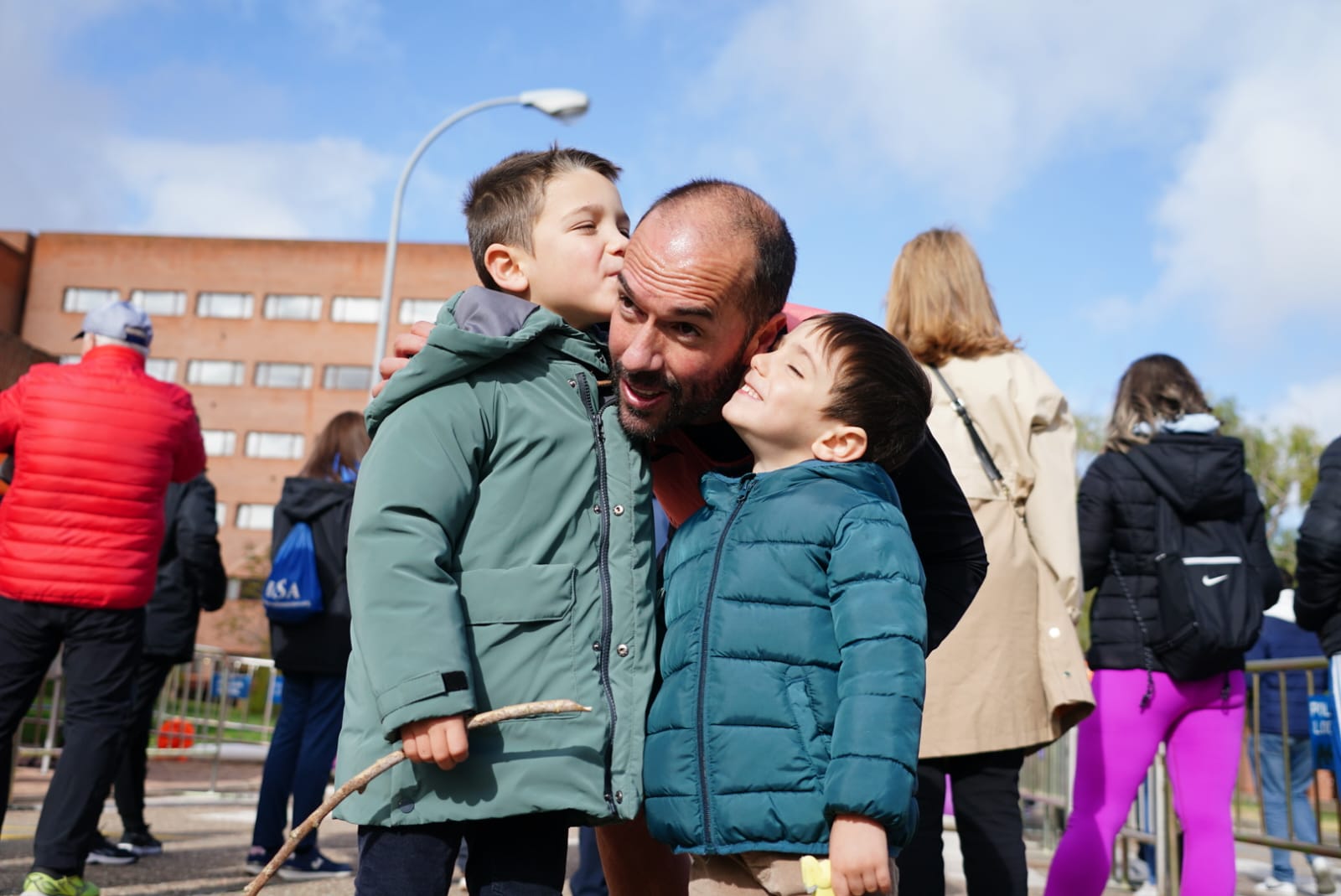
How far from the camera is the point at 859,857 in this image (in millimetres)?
2135

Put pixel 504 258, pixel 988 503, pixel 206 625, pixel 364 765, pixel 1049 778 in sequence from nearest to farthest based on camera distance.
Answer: pixel 364 765 → pixel 504 258 → pixel 988 503 → pixel 1049 778 → pixel 206 625

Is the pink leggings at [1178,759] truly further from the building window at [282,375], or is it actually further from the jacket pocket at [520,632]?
the building window at [282,375]

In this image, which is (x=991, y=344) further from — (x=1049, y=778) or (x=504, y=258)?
(x=1049, y=778)

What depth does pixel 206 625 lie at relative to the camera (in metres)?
55.9

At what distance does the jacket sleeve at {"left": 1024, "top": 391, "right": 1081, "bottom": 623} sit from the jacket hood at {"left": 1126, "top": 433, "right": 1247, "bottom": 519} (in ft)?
2.85

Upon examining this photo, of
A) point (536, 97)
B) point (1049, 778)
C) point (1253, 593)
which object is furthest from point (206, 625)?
point (1253, 593)

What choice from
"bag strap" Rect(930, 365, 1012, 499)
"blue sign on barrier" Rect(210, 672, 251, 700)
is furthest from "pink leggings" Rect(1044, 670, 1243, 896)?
"blue sign on barrier" Rect(210, 672, 251, 700)

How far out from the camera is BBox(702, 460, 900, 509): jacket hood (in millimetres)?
2471

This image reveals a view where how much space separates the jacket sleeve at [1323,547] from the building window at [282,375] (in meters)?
58.5

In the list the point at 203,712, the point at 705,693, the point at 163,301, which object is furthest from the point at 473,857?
the point at 163,301

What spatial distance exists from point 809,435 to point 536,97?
16.6 meters

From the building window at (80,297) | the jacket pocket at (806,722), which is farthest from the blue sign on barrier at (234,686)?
the building window at (80,297)

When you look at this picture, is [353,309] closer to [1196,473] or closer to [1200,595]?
[1196,473]

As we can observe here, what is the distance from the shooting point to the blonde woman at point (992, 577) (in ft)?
12.0
